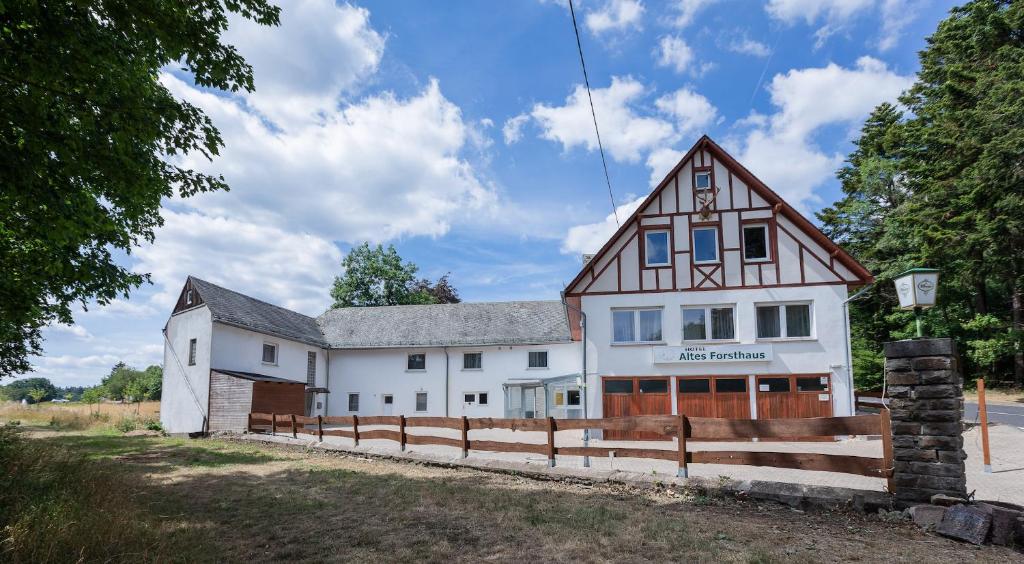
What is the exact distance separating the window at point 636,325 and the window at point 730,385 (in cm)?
230

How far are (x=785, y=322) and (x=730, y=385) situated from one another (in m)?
A: 2.65

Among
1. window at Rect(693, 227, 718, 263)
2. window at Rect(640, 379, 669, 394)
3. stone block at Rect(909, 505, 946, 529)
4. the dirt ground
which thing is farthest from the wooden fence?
window at Rect(693, 227, 718, 263)

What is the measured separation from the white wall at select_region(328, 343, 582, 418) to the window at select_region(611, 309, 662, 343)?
29.1ft

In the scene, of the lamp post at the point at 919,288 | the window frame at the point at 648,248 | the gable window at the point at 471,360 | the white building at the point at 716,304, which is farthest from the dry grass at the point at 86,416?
the lamp post at the point at 919,288

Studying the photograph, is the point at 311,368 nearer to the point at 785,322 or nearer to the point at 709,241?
the point at 709,241

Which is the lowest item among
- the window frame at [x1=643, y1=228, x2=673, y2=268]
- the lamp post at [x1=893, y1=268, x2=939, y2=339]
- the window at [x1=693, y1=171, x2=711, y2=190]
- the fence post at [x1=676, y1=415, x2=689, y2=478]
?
the fence post at [x1=676, y1=415, x2=689, y2=478]

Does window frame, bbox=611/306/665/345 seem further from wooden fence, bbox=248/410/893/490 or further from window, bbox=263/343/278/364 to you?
window, bbox=263/343/278/364

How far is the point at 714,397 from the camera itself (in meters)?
18.0

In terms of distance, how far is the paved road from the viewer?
58.6 ft

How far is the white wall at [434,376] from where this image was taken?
28.4 m

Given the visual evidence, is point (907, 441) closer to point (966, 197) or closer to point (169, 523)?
point (169, 523)

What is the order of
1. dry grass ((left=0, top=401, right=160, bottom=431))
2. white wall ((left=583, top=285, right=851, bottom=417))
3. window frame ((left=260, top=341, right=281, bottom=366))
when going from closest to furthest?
white wall ((left=583, top=285, right=851, bottom=417)), dry grass ((left=0, top=401, right=160, bottom=431)), window frame ((left=260, top=341, right=281, bottom=366))

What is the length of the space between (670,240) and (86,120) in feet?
54.2

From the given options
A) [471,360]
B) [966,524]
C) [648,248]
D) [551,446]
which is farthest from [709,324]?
[471,360]
